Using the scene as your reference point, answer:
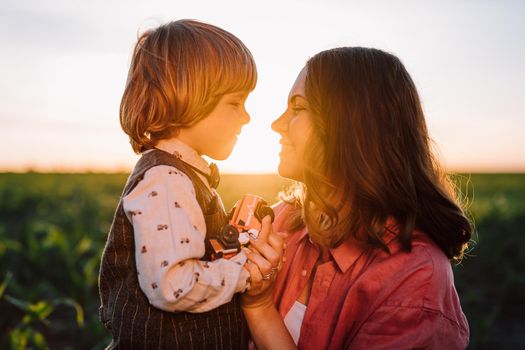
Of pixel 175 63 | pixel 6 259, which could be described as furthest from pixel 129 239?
pixel 6 259

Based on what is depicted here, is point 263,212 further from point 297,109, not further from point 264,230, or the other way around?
point 297,109

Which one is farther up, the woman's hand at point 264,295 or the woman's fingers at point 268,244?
the woman's fingers at point 268,244

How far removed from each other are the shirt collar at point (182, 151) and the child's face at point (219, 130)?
0.04m

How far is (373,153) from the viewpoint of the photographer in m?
2.08

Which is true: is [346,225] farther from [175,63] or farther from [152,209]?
[175,63]

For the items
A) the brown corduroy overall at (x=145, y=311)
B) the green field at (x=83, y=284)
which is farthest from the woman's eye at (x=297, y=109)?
the green field at (x=83, y=284)

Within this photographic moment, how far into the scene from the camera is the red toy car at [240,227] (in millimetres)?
2041

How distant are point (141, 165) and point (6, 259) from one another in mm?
4721

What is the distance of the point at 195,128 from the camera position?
2238 millimetres

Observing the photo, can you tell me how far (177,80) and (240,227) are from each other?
2.03 ft

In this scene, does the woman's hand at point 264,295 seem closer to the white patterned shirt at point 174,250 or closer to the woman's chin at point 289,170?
the white patterned shirt at point 174,250

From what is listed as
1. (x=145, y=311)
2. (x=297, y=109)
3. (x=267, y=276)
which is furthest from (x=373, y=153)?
(x=145, y=311)

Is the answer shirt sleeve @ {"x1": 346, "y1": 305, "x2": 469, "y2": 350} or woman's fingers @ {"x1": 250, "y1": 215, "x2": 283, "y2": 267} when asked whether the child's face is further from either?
shirt sleeve @ {"x1": 346, "y1": 305, "x2": 469, "y2": 350}

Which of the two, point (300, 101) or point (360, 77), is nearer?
point (360, 77)
